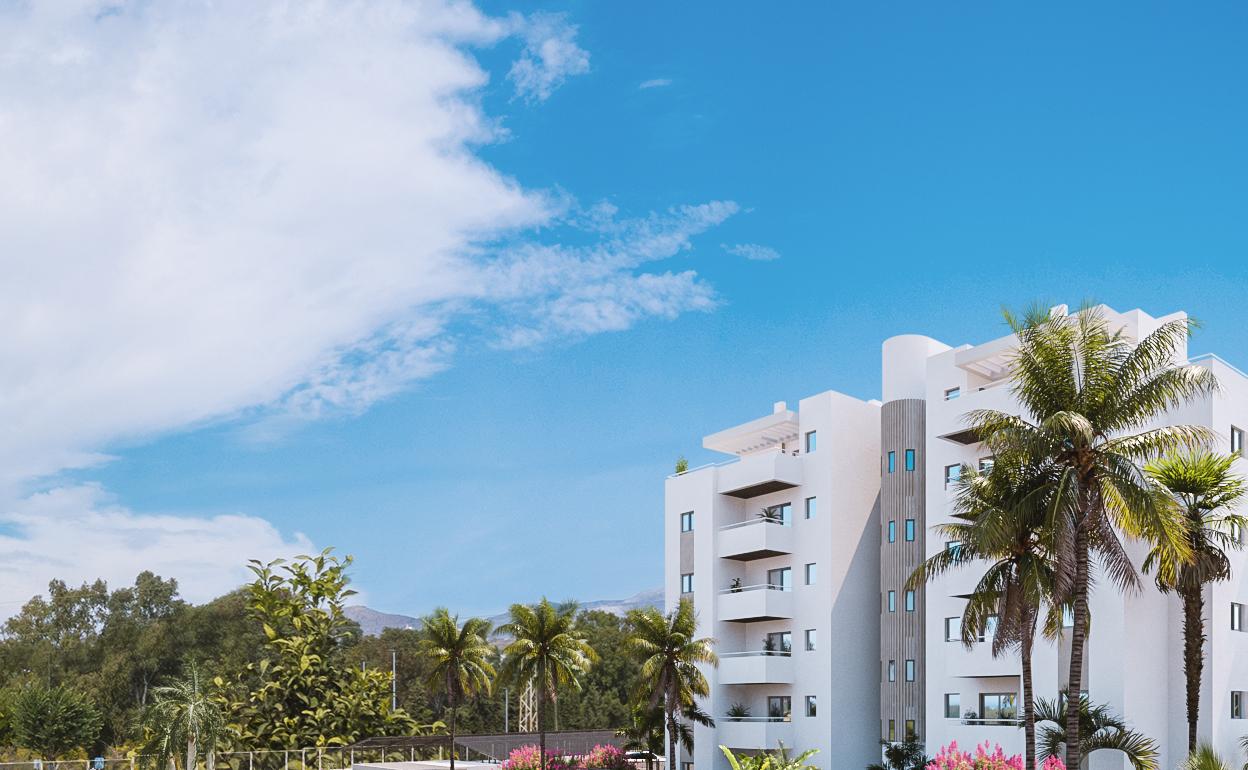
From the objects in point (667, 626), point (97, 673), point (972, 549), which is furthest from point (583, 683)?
point (972, 549)

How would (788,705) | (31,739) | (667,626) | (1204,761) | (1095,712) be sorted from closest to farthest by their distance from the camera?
(1204,761) < (1095,712) < (667,626) < (788,705) < (31,739)

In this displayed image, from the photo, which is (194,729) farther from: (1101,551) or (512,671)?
(1101,551)

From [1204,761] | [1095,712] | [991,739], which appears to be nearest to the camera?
[1204,761]

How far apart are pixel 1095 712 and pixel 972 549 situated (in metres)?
11.0

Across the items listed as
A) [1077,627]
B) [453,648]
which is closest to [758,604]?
[453,648]

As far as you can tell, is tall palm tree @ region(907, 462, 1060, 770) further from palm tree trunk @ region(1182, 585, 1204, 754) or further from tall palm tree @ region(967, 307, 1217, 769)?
palm tree trunk @ region(1182, 585, 1204, 754)

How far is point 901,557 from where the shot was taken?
43.2m

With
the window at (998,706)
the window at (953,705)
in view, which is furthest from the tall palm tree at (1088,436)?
Result: the window at (953,705)

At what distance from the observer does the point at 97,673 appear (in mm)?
88125

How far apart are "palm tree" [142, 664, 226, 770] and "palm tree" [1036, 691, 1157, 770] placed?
108 ft

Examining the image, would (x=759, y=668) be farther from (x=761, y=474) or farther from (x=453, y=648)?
(x=453, y=648)

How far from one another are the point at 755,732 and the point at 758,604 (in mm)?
4639

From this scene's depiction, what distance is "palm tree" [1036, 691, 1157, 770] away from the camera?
103 feet

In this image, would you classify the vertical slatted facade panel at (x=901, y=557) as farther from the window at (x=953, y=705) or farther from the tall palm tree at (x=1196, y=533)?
the tall palm tree at (x=1196, y=533)
